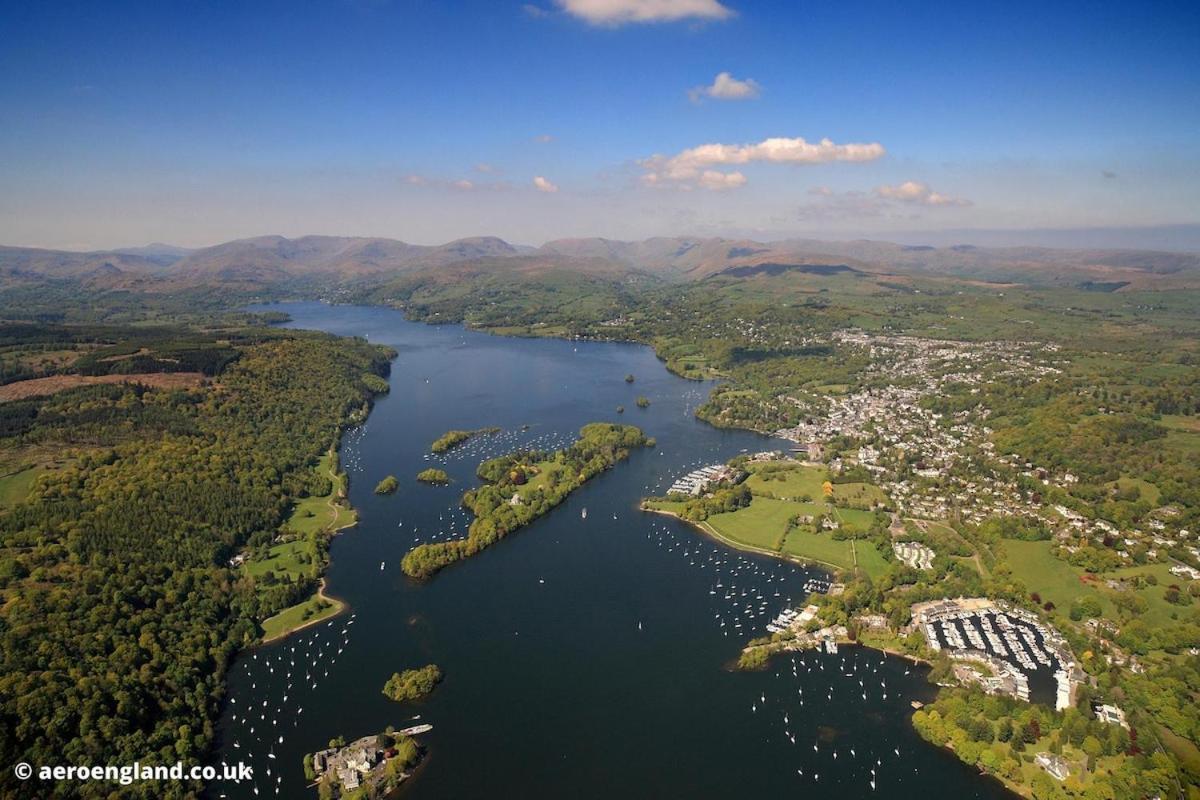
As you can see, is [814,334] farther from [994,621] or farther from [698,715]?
[698,715]

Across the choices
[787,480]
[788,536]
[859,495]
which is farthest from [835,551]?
[787,480]

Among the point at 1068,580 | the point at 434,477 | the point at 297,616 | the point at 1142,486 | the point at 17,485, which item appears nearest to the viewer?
the point at 297,616

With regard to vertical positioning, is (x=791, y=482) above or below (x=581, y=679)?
above

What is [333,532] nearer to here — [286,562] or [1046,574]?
[286,562]

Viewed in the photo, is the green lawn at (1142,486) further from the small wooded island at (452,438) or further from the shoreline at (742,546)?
the small wooded island at (452,438)

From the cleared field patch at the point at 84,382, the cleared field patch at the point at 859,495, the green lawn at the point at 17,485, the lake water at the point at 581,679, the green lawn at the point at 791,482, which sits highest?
the cleared field patch at the point at 84,382

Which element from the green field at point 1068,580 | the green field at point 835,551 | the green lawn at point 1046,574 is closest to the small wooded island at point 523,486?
the green field at point 835,551

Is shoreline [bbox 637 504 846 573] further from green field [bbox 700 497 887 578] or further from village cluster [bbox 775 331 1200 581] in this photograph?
village cluster [bbox 775 331 1200 581]
